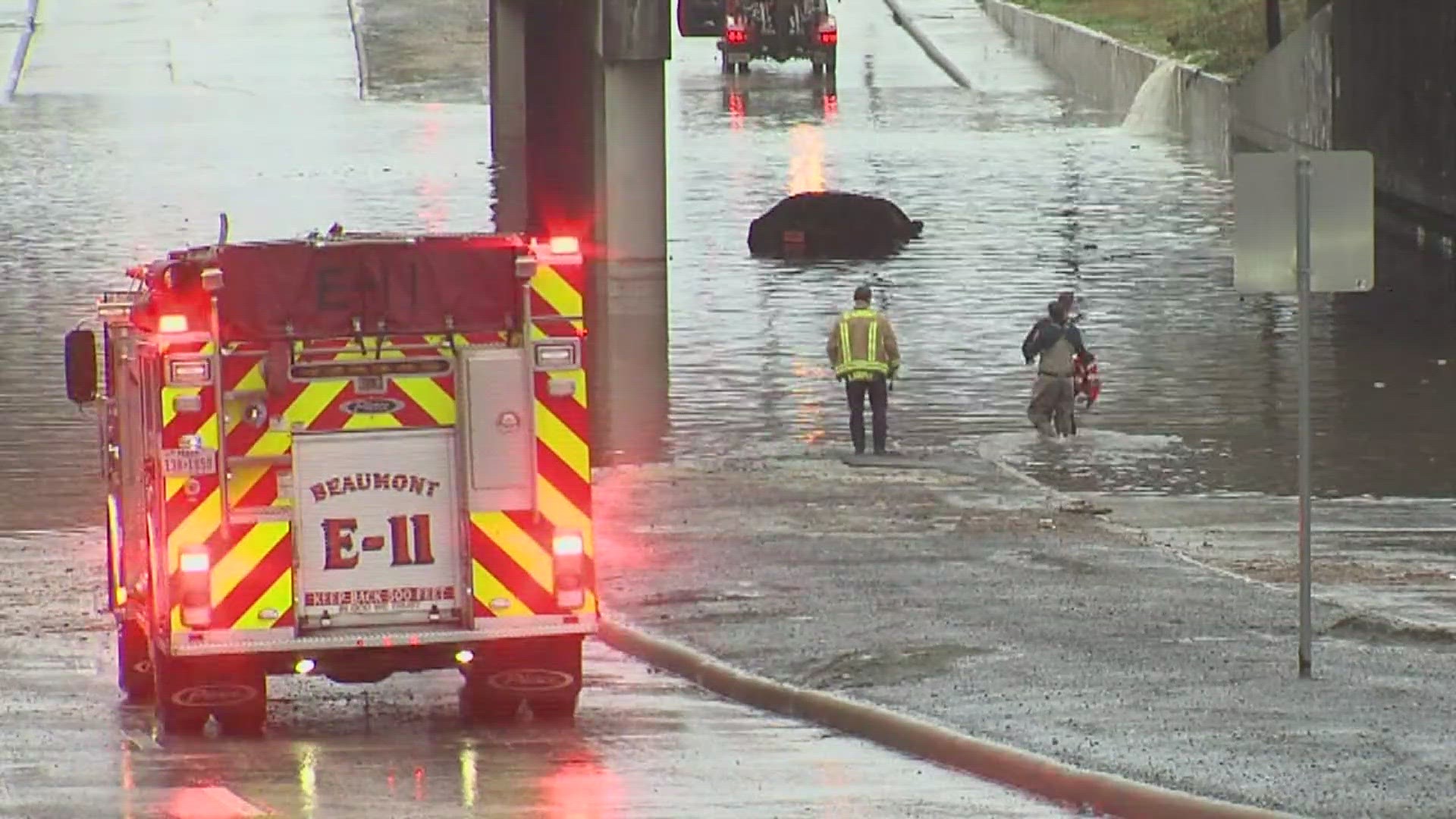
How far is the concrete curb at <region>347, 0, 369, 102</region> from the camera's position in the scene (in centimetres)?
7950

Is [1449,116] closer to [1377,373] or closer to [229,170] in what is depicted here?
[1377,373]

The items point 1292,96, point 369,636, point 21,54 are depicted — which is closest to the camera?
point 369,636

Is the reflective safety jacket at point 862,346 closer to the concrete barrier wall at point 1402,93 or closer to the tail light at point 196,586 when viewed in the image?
the tail light at point 196,586

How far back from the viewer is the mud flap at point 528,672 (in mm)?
15203

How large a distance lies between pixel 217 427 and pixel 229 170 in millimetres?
49145

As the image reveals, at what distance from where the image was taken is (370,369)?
49.5 feet

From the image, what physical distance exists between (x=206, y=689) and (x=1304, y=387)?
5.18 m

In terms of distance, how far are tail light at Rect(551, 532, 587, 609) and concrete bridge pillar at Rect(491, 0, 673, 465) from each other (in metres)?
13.4

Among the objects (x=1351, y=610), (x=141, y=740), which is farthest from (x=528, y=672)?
(x=1351, y=610)

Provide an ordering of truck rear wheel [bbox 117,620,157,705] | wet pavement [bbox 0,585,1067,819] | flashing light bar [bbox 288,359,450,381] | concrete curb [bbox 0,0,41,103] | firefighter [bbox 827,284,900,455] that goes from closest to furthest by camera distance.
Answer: wet pavement [bbox 0,585,1067,819] → flashing light bar [bbox 288,359,450,381] → truck rear wheel [bbox 117,620,157,705] → firefighter [bbox 827,284,900,455] → concrete curb [bbox 0,0,41,103]

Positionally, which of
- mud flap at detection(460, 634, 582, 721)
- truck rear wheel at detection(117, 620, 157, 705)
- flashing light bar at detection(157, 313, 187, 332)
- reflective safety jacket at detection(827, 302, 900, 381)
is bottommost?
reflective safety jacket at detection(827, 302, 900, 381)

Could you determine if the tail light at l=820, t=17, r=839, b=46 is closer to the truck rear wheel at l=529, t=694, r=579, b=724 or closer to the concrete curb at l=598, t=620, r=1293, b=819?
the concrete curb at l=598, t=620, r=1293, b=819

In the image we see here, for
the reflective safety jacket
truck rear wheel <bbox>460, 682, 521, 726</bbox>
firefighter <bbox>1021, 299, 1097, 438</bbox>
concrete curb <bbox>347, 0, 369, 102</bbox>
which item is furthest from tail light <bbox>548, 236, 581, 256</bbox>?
concrete curb <bbox>347, 0, 369, 102</bbox>

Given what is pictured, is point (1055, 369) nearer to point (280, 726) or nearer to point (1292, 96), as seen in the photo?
point (280, 726)
